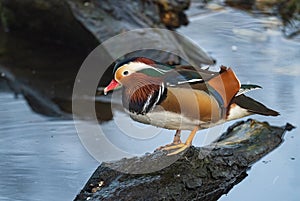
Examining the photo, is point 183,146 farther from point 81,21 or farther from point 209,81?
point 81,21

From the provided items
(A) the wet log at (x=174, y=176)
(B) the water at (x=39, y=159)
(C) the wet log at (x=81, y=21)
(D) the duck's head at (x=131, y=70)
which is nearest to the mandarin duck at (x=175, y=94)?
(D) the duck's head at (x=131, y=70)

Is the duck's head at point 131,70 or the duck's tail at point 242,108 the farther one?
the duck's tail at point 242,108

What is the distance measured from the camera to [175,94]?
2807 mm

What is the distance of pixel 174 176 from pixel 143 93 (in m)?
0.43

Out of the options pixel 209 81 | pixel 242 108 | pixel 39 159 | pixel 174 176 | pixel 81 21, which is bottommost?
pixel 81 21

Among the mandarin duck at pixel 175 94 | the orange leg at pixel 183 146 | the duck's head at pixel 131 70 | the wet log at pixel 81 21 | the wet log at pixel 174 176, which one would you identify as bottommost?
the wet log at pixel 81 21

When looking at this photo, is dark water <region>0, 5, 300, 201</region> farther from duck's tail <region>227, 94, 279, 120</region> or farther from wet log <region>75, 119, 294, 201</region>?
duck's tail <region>227, 94, 279, 120</region>

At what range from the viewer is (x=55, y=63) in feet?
18.1

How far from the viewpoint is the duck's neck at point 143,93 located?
2.75m

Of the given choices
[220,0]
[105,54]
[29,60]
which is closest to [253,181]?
[105,54]

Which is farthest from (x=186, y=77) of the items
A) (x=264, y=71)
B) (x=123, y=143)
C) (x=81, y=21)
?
→ (x=81, y=21)

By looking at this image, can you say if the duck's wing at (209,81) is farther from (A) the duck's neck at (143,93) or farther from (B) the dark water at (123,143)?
(B) the dark water at (123,143)

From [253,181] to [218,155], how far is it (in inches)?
11.4

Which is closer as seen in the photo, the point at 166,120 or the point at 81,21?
the point at 166,120
